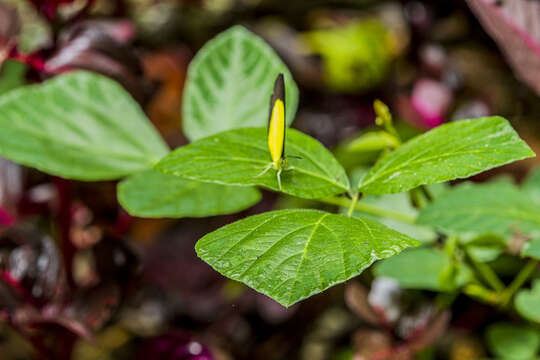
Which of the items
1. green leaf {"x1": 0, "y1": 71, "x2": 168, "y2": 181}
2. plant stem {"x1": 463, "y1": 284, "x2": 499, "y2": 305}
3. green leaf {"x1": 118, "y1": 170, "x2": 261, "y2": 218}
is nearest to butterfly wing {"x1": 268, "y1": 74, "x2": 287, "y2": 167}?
green leaf {"x1": 118, "y1": 170, "x2": 261, "y2": 218}

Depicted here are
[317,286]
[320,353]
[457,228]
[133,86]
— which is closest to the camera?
[317,286]

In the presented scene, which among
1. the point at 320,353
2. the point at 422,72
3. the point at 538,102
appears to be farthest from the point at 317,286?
the point at 538,102

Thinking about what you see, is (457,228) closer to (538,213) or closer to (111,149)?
(538,213)

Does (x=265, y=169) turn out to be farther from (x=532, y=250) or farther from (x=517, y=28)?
(x=517, y=28)

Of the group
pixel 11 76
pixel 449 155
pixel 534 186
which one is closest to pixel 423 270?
pixel 534 186

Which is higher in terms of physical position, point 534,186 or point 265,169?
point 265,169

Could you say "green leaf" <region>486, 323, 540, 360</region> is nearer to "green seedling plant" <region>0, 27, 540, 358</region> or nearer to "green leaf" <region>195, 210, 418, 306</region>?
"green seedling plant" <region>0, 27, 540, 358</region>
